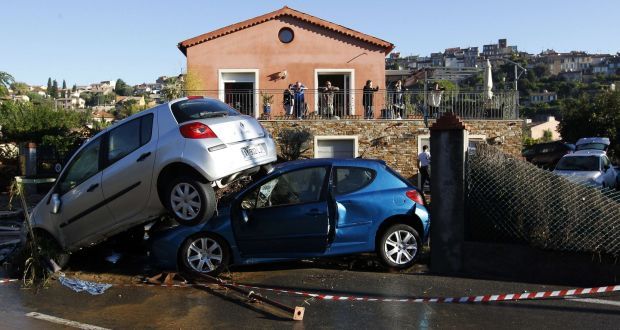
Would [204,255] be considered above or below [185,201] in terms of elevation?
below

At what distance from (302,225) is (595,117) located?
35.3 metres

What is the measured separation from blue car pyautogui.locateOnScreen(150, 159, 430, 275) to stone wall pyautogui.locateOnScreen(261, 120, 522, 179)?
1163cm

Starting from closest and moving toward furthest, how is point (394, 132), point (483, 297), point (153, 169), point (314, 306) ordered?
point (314, 306), point (483, 297), point (153, 169), point (394, 132)

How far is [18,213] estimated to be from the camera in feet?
48.1

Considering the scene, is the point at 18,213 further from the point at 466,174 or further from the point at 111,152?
the point at 466,174

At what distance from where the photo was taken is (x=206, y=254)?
26.1 feet

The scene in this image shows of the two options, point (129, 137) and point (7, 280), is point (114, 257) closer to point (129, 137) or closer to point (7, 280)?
point (7, 280)

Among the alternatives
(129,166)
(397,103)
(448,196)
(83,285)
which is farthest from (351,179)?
(397,103)

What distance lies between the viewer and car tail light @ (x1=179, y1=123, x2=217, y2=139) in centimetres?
734

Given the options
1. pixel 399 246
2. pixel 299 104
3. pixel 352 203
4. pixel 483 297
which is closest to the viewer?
pixel 483 297

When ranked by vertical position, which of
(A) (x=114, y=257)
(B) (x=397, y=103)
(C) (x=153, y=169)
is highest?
(B) (x=397, y=103)

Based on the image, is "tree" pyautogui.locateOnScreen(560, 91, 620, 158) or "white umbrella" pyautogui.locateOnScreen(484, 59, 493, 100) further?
"tree" pyautogui.locateOnScreen(560, 91, 620, 158)

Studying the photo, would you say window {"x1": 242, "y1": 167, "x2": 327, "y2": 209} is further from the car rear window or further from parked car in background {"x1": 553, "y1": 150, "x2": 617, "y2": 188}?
parked car in background {"x1": 553, "y1": 150, "x2": 617, "y2": 188}

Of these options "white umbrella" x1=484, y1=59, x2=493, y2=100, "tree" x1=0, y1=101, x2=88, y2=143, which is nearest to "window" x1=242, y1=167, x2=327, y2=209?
"white umbrella" x1=484, y1=59, x2=493, y2=100
